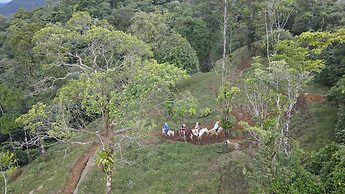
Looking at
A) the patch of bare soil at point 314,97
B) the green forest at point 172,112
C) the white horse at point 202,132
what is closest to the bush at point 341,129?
the green forest at point 172,112

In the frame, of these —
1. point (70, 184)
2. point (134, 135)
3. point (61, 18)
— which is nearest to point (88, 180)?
point (70, 184)

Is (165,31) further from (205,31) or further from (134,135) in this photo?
(134,135)

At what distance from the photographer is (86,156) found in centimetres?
2336

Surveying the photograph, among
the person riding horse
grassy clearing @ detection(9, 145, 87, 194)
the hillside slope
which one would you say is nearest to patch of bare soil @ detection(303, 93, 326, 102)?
the person riding horse

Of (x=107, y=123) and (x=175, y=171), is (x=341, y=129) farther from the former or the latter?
(x=107, y=123)

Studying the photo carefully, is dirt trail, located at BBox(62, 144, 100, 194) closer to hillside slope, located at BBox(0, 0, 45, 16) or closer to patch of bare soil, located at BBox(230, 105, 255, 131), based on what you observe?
patch of bare soil, located at BBox(230, 105, 255, 131)

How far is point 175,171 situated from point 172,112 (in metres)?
3.74

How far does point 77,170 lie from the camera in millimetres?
21844

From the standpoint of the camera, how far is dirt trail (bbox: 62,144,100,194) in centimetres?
2023

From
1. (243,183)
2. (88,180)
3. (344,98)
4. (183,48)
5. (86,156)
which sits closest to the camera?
(243,183)

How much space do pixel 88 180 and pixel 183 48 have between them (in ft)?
53.3

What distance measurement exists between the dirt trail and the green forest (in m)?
0.08

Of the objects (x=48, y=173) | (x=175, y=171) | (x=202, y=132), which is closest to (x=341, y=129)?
(x=202, y=132)

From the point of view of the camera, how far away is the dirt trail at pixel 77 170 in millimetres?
20234
